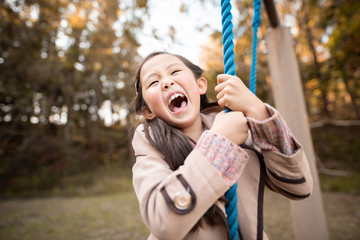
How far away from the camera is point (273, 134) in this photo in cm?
61

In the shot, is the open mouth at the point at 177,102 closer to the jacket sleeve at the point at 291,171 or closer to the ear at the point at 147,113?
the ear at the point at 147,113

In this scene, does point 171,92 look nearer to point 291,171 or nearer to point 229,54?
point 229,54

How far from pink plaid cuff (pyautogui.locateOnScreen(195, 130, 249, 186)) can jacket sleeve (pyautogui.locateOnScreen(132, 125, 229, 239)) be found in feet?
0.05

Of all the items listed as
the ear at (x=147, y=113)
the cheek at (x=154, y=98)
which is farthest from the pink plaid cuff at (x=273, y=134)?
the ear at (x=147, y=113)

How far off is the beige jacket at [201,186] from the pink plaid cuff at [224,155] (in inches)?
0.7

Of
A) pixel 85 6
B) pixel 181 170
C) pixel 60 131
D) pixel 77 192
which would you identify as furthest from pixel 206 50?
pixel 60 131

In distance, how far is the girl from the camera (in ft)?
1.62

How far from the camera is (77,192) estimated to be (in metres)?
7.06

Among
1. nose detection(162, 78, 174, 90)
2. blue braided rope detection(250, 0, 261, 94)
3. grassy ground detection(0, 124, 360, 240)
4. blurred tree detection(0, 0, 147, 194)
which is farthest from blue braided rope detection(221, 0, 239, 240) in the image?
blurred tree detection(0, 0, 147, 194)

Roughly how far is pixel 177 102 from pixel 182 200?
44cm

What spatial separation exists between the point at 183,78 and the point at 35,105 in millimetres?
10047

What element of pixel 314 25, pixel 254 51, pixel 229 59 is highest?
pixel 314 25

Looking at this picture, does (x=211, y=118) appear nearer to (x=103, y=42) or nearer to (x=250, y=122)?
(x=250, y=122)

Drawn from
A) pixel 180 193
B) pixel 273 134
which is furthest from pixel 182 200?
pixel 273 134
